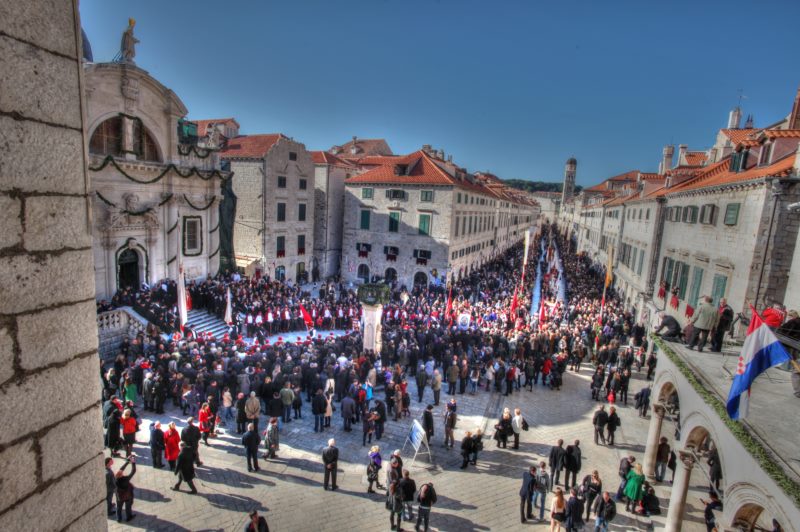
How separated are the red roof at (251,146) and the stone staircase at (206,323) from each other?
1347cm

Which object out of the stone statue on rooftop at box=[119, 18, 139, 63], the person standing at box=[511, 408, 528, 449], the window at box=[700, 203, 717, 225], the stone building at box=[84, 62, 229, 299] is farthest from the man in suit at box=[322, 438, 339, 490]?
the stone statue on rooftop at box=[119, 18, 139, 63]

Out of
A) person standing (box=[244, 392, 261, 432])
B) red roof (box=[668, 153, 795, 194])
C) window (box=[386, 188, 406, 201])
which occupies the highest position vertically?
red roof (box=[668, 153, 795, 194])

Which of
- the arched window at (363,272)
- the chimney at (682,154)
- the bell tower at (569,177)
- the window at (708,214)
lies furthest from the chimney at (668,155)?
the bell tower at (569,177)

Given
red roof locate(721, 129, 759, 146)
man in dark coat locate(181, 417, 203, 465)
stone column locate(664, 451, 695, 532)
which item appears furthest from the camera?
red roof locate(721, 129, 759, 146)

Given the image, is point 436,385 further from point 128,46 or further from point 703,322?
point 128,46

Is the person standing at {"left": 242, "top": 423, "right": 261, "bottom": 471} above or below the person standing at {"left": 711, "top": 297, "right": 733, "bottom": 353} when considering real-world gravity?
below

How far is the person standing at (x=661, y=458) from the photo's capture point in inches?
487

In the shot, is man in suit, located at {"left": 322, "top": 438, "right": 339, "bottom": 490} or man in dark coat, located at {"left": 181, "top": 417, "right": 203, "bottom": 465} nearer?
man in dark coat, located at {"left": 181, "top": 417, "right": 203, "bottom": 465}

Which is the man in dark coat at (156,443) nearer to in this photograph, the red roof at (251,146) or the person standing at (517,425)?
the person standing at (517,425)

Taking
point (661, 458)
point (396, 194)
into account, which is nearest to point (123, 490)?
point (661, 458)

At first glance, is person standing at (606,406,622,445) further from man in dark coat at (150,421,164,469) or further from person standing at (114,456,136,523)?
person standing at (114,456,136,523)

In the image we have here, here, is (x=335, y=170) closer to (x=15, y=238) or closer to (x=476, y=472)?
(x=476, y=472)

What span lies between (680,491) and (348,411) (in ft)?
28.8

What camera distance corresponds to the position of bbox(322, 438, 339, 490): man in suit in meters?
10.6
